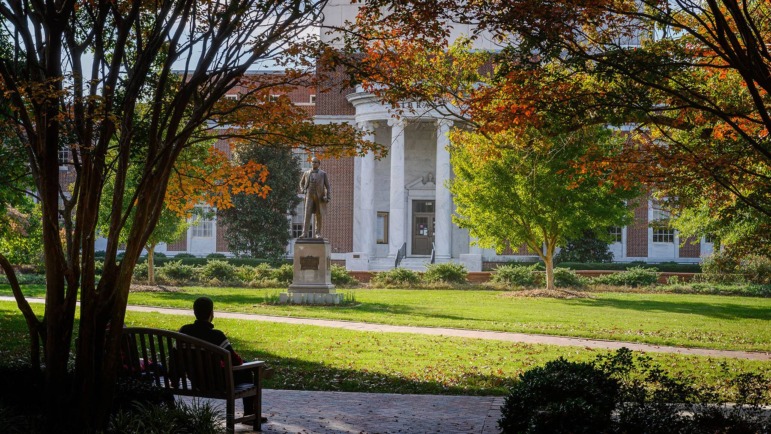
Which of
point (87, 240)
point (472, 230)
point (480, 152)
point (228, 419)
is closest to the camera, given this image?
point (87, 240)

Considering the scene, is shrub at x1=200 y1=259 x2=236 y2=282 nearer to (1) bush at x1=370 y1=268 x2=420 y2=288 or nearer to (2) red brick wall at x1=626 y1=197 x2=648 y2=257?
(1) bush at x1=370 y1=268 x2=420 y2=288

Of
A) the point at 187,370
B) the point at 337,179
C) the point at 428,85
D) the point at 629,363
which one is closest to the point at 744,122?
the point at 428,85

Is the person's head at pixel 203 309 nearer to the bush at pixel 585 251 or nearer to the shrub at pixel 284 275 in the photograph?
the shrub at pixel 284 275

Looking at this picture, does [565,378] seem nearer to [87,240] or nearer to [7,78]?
[87,240]

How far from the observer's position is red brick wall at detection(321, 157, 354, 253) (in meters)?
48.9

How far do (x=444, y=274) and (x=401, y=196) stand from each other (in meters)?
11.3

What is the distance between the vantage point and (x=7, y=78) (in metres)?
6.70

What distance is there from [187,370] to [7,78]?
2.71 metres

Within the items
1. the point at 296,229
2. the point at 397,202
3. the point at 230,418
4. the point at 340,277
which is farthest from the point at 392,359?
the point at 296,229

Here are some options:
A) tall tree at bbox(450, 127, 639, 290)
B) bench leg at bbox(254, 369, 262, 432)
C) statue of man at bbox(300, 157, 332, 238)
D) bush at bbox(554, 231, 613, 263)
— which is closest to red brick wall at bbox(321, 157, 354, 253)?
bush at bbox(554, 231, 613, 263)

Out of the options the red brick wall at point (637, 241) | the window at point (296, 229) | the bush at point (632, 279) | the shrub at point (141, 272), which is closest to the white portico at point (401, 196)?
the window at point (296, 229)

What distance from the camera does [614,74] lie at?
987 centimetres

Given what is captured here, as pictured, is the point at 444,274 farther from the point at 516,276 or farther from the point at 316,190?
the point at 316,190

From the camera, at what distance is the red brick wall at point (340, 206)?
48906 mm
